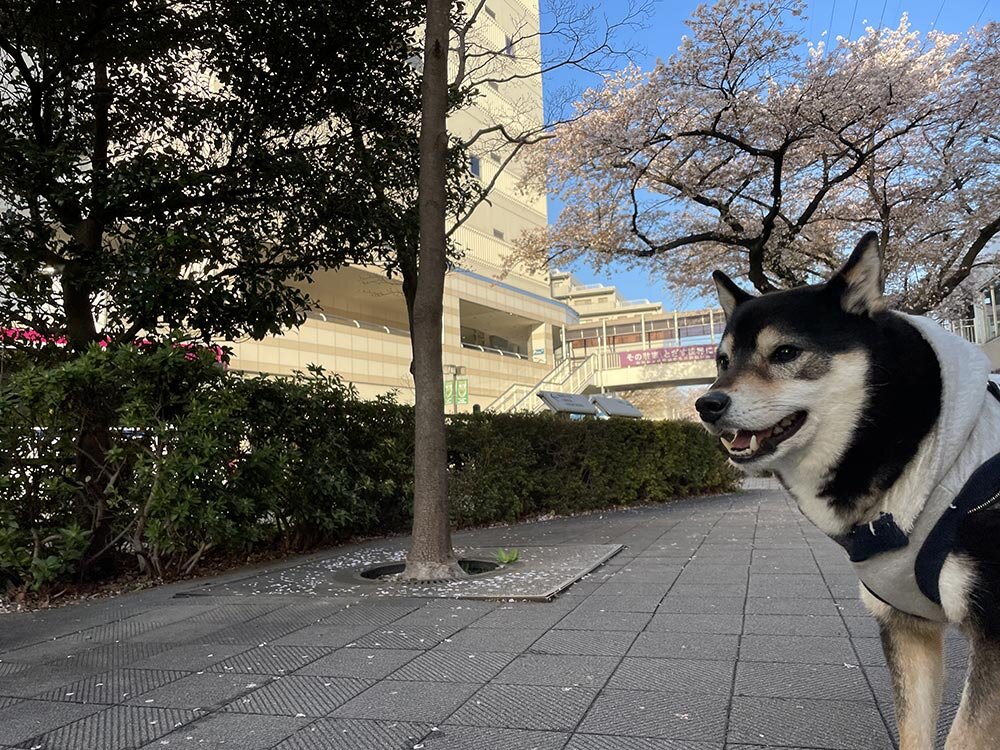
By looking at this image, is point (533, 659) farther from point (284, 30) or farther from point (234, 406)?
point (284, 30)

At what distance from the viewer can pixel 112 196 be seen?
652 cm

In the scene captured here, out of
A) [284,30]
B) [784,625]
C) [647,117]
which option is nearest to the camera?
[784,625]

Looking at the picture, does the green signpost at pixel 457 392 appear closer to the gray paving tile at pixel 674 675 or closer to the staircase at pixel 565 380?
the staircase at pixel 565 380

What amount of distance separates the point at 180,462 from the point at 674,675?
4.67 m

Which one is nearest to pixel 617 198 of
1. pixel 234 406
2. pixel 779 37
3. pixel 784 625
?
pixel 779 37

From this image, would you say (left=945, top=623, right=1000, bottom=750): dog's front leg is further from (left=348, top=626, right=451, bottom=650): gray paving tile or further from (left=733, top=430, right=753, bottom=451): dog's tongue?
(left=348, top=626, right=451, bottom=650): gray paving tile

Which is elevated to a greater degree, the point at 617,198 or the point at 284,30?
the point at 617,198

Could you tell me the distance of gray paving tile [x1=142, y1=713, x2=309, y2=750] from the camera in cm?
290

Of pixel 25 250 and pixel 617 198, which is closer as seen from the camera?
pixel 25 250

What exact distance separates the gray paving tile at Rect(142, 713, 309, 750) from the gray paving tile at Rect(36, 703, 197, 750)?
0.26 ft

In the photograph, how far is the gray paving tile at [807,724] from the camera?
2734 mm

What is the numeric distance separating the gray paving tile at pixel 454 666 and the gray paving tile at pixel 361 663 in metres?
0.08

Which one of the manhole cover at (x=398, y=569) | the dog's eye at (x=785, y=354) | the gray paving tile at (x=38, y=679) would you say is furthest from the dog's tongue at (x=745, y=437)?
the manhole cover at (x=398, y=569)

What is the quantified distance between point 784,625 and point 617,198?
14397 mm
